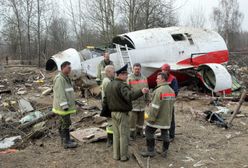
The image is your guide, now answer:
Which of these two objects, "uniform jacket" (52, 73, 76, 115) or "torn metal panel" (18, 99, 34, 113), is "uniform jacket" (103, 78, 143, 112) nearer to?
"uniform jacket" (52, 73, 76, 115)

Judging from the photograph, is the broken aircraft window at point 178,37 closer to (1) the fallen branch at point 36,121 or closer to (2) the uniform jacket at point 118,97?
(1) the fallen branch at point 36,121

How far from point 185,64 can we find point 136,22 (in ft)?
36.2

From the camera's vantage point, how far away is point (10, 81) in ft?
54.2

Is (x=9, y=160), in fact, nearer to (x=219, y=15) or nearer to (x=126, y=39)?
(x=126, y=39)

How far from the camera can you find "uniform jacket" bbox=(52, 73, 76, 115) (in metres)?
6.04

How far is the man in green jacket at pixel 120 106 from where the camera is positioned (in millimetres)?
5343

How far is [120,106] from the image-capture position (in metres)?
5.38

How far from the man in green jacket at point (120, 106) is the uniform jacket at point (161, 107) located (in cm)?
44

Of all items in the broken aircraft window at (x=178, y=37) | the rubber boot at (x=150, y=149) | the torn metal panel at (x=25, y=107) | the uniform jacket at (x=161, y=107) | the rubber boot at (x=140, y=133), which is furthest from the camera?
the broken aircraft window at (x=178, y=37)

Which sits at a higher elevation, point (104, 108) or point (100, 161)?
point (104, 108)

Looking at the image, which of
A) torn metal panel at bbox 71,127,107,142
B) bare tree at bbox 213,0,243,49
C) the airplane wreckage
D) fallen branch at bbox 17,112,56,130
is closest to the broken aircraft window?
the airplane wreckage

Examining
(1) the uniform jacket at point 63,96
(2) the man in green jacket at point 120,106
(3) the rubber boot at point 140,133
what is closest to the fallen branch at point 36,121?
(1) the uniform jacket at point 63,96

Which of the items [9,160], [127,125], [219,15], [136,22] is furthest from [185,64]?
[219,15]

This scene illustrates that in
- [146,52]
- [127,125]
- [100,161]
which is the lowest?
[100,161]
